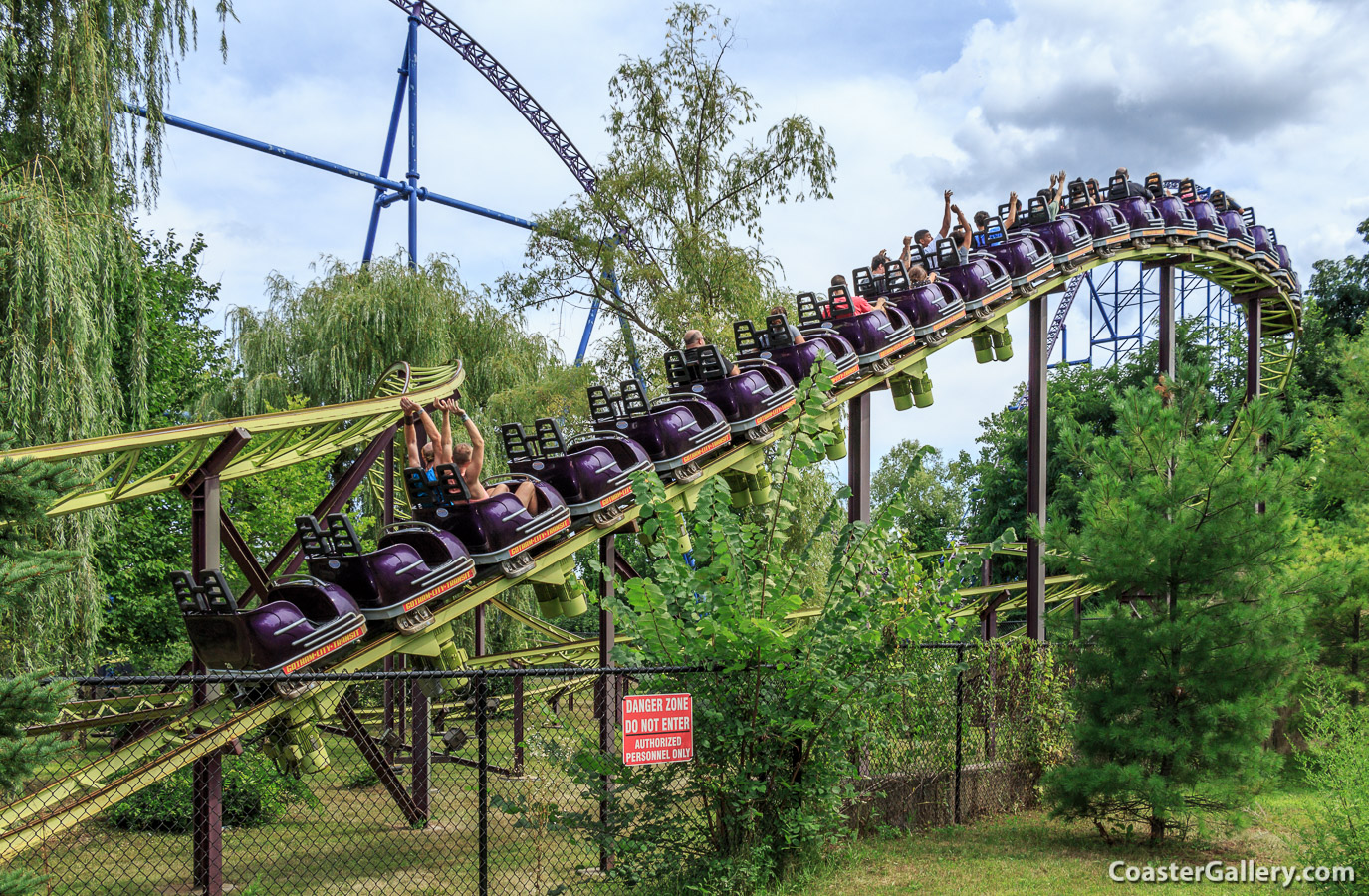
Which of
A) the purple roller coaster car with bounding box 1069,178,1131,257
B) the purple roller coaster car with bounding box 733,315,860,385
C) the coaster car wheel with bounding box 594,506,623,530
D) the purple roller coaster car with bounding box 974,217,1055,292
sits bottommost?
the coaster car wheel with bounding box 594,506,623,530

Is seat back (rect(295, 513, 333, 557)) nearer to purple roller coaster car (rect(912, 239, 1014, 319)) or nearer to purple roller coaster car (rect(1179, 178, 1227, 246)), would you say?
purple roller coaster car (rect(912, 239, 1014, 319))

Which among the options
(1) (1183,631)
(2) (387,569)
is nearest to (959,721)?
(1) (1183,631)

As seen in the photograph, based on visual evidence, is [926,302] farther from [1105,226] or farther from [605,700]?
[605,700]

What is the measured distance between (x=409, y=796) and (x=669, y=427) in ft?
13.0

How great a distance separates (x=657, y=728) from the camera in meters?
5.77

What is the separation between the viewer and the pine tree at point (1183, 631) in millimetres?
7539

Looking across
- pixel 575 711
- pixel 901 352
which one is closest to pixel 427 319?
pixel 575 711

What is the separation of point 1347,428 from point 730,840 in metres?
12.3

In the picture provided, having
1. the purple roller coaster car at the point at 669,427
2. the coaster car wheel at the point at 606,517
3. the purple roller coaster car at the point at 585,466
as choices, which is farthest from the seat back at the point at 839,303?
the coaster car wheel at the point at 606,517

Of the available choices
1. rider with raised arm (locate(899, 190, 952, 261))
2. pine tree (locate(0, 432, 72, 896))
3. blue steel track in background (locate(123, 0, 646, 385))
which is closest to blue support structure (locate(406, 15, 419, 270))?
blue steel track in background (locate(123, 0, 646, 385))

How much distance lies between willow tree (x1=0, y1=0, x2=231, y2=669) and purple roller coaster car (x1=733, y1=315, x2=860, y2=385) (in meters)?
5.91

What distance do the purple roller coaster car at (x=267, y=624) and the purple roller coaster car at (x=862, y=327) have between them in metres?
6.21

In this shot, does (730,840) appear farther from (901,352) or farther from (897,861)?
(901,352)

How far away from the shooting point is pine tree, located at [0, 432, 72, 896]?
12.4ft
